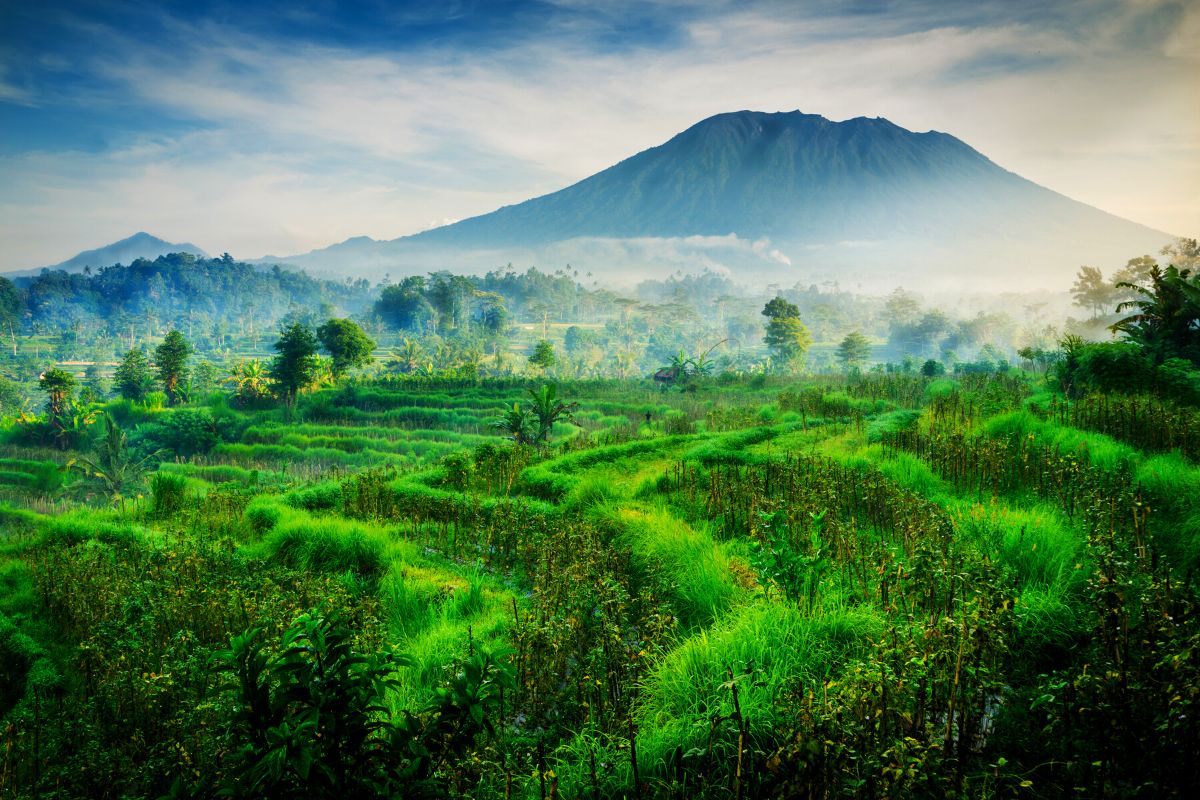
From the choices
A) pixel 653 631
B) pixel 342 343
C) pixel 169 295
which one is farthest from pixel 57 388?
pixel 169 295

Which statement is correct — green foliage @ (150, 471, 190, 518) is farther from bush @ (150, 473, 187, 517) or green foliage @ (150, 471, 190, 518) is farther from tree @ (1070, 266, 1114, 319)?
tree @ (1070, 266, 1114, 319)

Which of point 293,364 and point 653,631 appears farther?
point 293,364

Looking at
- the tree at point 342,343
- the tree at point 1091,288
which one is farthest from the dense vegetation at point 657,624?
the tree at point 1091,288

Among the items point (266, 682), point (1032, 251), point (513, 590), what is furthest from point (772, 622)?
point (1032, 251)

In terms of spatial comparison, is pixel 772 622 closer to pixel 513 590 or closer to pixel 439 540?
pixel 513 590

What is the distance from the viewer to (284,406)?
106 feet

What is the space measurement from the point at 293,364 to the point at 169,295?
82504 mm

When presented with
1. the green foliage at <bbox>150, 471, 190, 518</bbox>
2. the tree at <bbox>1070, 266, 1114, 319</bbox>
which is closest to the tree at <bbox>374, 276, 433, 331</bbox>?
the green foliage at <bbox>150, 471, 190, 518</bbox>

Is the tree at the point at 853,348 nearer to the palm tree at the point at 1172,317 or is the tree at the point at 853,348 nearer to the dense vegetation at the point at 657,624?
the palm tree at the point at 1172,317

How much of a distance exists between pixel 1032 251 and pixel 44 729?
783 feet

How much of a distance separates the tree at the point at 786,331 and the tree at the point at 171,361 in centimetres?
3935

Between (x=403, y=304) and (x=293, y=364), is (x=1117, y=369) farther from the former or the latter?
(x=403, y=304)

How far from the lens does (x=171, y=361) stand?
36.8 metres

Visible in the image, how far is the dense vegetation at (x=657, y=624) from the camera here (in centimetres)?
254
